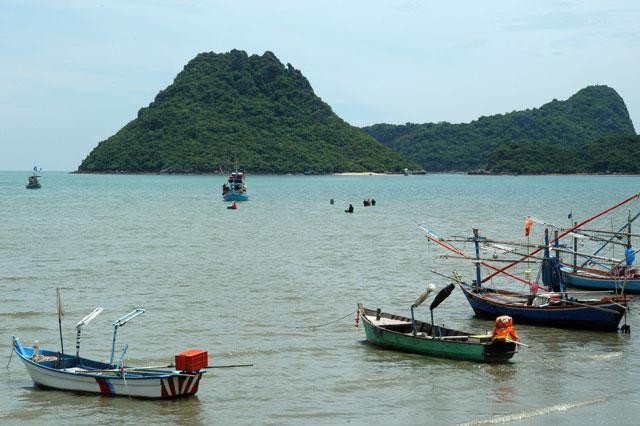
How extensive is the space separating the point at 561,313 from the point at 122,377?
16.7 meters

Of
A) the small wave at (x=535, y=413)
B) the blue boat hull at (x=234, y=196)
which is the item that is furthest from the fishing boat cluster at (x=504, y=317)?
the blue boat hull at (x=234, y=196)

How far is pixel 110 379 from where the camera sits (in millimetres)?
21922

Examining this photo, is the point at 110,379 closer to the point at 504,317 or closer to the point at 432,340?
the point at 432,340

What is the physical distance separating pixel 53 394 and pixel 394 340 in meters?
11.0

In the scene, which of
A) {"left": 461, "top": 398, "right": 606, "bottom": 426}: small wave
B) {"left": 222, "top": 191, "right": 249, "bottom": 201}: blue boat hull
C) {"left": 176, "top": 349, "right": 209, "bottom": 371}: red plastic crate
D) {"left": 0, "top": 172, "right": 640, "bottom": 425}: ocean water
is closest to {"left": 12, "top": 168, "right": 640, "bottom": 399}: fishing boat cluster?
{"left": 176, "top": 349, "right": 209, "bottom": 371}: red plastic crate

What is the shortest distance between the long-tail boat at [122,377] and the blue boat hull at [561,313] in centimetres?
1402

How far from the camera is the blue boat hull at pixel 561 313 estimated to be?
2970cm

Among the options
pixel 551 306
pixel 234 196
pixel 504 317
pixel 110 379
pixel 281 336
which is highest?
pixel 234 196

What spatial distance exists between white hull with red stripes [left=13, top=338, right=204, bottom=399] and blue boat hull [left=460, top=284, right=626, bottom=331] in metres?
14.2

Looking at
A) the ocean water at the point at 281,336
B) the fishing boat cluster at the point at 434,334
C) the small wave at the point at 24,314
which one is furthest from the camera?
the small wave at the point at 24,314

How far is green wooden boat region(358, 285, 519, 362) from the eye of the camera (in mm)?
25500

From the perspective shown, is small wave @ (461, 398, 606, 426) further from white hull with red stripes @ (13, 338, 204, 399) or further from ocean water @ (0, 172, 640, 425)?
white hull with red stripes @ (13, 338, 204, 399)

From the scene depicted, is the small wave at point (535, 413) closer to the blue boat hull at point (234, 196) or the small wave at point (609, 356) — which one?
the small wave at point (609, 356)

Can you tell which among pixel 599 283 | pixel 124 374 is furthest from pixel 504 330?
pixel 599 283
